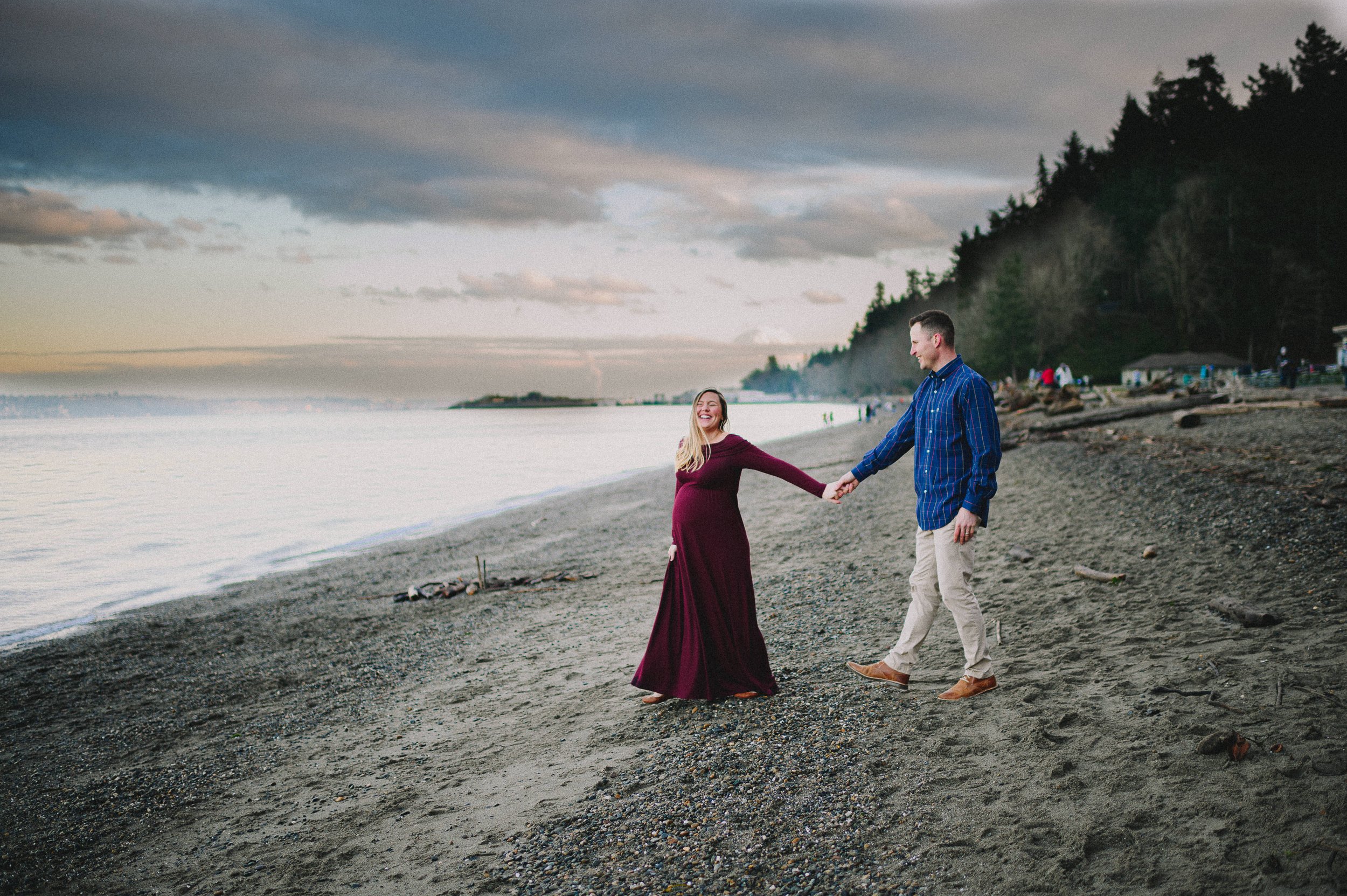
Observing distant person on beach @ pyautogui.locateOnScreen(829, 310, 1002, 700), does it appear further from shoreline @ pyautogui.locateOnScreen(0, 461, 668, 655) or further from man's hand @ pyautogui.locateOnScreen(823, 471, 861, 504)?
shoreline @ pyautogui.locateOnScreen(0, 461, 668, 655)

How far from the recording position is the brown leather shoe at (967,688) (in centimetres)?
509

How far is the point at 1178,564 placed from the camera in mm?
7848

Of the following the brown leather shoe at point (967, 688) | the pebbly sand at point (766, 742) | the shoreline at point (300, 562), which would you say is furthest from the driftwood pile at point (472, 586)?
the brown leather shoe at point (967, 688)

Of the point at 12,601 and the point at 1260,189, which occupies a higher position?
the point at 1260,189

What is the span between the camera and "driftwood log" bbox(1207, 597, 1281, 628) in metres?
5.70

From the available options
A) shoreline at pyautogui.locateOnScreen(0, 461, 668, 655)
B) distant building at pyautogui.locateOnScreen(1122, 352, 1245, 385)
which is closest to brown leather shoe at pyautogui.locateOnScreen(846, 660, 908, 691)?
shoreline at pyautogui.locateOnScreen(0, 461, 668, 655)

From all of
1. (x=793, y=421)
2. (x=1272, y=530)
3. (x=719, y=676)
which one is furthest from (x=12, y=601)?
(x=793, y=421)

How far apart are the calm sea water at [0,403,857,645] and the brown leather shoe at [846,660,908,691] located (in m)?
13.1

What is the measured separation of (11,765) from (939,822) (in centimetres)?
771

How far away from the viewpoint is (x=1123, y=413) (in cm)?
2267

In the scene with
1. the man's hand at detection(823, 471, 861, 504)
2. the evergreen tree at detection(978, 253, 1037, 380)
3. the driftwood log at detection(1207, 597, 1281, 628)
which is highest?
the evergreen tree at detection(978, 253, 1037, 380)

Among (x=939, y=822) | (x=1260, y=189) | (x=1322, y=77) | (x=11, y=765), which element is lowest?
(x=11, y=765)

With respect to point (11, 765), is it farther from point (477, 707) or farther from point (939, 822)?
point (939, 822)

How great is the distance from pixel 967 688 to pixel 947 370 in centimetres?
Answer: 221
